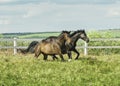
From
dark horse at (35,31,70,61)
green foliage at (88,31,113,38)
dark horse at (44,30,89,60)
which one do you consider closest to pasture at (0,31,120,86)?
dark horse at (35,31,70,61)

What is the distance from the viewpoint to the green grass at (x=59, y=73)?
14.0 meters

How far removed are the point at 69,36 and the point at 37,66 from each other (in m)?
3.50

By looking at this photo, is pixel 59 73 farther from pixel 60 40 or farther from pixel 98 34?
pixel 98 34

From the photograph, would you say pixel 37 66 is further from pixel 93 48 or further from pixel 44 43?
pixel 93 48

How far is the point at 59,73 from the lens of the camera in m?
16.1

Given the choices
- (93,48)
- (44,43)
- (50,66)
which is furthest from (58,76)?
(93,48)

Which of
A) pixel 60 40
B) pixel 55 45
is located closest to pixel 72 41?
pixel 60 40

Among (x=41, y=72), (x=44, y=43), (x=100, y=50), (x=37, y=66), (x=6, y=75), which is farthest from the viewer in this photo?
(x=100, y=50)

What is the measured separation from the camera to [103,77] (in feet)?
49.5

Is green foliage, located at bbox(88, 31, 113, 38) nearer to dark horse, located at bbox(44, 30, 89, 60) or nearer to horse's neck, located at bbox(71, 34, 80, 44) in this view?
dark horse, located at bbox(44, 30, 89, 60)

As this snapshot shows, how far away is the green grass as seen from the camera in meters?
14.0

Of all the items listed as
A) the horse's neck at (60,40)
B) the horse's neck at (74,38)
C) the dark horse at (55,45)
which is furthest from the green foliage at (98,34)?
the horse's neck at (60,40)

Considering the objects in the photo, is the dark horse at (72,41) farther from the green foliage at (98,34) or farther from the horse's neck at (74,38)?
the green foliage at (98,34)

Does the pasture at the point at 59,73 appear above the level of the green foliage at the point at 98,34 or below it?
below
